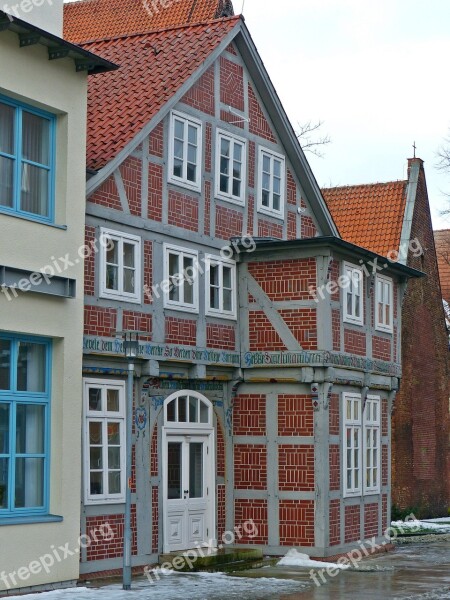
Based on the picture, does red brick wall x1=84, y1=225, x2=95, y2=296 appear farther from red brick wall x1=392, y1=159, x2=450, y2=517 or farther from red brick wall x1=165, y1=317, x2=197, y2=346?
red brick wall x1=392, y1=159, x2=450, y2=517

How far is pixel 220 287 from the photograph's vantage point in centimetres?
2208

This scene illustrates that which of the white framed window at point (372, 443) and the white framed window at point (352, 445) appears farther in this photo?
the white framed window at point (372, 443)

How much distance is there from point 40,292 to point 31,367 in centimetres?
109

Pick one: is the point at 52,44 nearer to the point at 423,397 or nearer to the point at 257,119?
the point at 257,119

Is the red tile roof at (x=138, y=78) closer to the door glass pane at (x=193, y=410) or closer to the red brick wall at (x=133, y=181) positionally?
the red brick wall at (x=133, y=181)

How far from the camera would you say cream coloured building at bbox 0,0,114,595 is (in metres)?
16.5

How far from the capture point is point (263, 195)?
23.8 meters

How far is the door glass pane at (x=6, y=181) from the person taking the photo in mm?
16719

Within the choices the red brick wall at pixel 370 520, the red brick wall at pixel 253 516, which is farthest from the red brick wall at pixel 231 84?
the red brick wall at pixel 370 520

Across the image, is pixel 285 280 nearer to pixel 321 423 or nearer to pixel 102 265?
pixel 321 423

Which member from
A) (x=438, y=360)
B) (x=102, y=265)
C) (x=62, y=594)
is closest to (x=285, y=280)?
(x=102, y=265)

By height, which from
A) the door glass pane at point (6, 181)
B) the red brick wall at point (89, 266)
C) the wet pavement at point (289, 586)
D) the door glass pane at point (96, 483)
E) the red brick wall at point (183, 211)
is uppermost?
the red brick wall at point (183, 211)

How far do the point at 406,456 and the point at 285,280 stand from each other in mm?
12554

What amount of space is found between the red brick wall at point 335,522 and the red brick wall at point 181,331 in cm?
393
